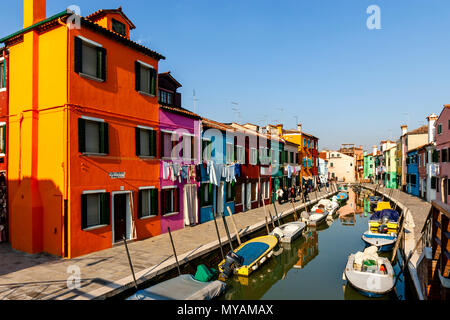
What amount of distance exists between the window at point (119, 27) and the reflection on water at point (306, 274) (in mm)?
13119

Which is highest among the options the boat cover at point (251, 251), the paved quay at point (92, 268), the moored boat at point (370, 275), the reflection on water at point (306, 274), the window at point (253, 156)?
the window at point (253, 156)

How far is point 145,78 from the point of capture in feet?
53.1

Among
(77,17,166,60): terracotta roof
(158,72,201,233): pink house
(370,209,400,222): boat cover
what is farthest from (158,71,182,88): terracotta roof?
(370,209,400,222): boat cover

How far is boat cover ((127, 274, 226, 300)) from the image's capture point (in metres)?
8.83

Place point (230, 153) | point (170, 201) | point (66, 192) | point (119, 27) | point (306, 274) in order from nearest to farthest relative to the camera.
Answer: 1. point (66, 192)
2. point (306, 274)
3. point (119, 27)
4. point (170, 201)
5. point (230, 153)

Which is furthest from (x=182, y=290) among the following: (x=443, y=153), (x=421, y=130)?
(x=421, y=130)

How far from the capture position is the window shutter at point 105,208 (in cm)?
1338

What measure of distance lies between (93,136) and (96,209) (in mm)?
3261

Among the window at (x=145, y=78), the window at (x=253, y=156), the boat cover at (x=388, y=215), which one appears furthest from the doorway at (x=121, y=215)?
the boat cover at (x=388, y=215)

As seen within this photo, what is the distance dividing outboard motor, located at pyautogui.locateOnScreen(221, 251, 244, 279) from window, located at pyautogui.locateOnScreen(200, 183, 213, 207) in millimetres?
7455

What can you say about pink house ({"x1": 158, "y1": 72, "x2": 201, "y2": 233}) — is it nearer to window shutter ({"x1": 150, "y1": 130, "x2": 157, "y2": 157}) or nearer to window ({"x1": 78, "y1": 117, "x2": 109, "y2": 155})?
window shutter ({"x1": 150, "y1": 130, "x2": 157, "y2": 157})

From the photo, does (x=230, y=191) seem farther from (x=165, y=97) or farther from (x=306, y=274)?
(x=306, y=274)

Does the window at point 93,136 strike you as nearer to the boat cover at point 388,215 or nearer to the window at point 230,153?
the window at point 230,153
